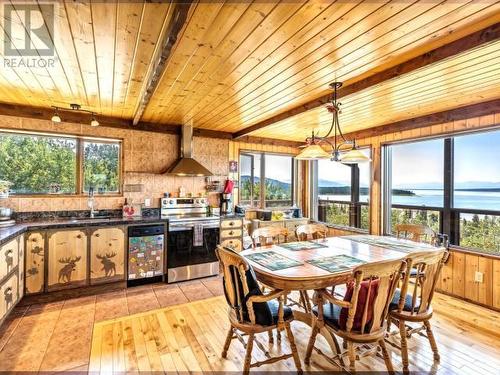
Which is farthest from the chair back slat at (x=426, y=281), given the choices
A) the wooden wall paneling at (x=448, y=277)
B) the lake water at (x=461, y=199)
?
the lake water at (x=461, y=199)

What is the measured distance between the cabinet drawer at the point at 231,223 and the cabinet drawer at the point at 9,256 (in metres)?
2.63

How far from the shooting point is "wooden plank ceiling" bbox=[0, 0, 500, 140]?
158 centimetres

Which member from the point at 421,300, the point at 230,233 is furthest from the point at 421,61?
the point at 230,233

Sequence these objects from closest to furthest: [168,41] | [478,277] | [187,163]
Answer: [168,41] < [478,277] < [187,163]

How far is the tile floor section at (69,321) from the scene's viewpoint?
7.06 feet

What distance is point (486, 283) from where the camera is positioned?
318cm

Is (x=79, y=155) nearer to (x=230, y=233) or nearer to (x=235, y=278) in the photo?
(x=230, y=233)

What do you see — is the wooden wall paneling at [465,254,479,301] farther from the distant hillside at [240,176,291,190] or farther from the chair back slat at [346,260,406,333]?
the distant hillside at [240,176,291,190]

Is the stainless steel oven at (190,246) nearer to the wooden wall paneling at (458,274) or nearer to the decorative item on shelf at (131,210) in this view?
the decorative item on shelf at (131,210)

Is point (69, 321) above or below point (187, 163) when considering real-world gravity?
below

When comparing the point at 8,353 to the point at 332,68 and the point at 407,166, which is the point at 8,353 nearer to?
the point at 332,68

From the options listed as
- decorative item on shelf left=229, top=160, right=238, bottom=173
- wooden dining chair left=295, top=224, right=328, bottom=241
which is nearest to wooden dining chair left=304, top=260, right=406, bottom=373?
wooden dining chair left=295, top=224, right=328, bottom=241

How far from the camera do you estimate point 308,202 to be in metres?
6.02

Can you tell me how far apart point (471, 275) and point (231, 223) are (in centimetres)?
348
